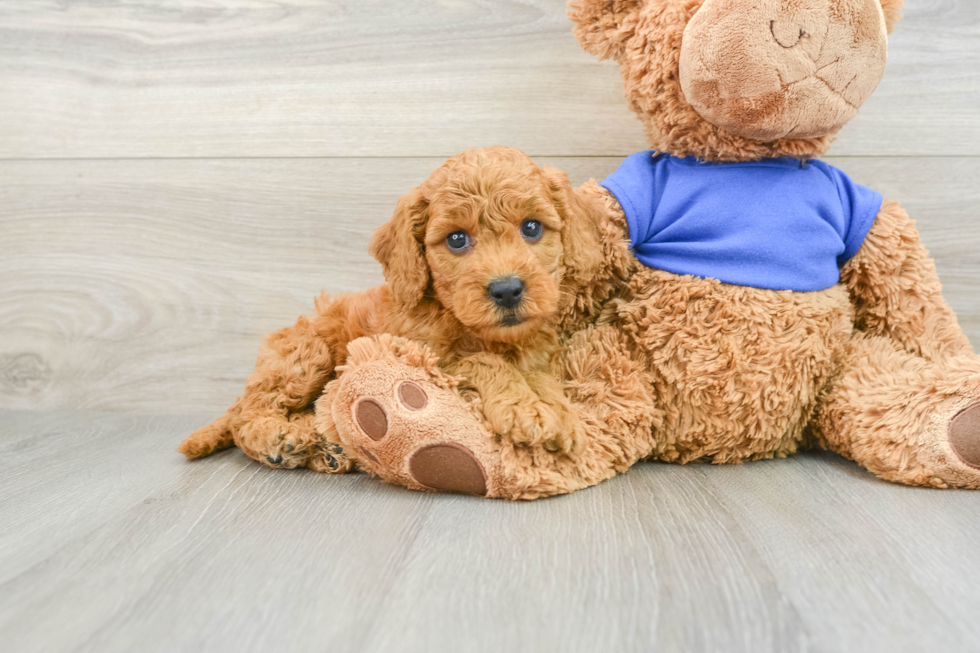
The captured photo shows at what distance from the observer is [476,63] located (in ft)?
4.80

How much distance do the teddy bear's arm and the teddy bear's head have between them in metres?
0.19

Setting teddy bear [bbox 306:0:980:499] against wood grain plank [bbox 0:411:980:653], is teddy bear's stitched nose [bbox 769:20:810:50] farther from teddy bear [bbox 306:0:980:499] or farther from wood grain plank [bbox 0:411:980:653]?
wood grain plank [bbox 0:411:980:653]

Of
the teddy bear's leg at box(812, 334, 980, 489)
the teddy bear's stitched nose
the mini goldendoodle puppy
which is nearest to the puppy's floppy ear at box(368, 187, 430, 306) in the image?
the mini goldendoodle puppy

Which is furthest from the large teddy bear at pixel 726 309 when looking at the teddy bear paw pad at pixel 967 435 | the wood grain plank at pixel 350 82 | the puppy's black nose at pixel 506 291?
the wood grain plank at pixel 350 82

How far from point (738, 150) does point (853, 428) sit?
494 millimetres

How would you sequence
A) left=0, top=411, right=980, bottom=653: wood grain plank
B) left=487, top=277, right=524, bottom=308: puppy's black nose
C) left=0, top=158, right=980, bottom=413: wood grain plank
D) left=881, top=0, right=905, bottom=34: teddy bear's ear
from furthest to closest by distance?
left=0, top=158, right=980, bottom=413: wood grain plank
left=881, top=0, right=905, bottom=34: teddy bear's ear
left=487, top=277, right=524, bottom=308: puppy's black nose
left=0, top=411, right=980, bottom=653: wood grain plank

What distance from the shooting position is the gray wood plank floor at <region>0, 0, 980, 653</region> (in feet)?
2.38

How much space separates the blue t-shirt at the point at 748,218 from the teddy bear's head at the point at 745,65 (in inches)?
1.5

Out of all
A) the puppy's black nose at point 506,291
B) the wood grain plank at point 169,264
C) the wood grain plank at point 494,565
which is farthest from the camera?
the wood grain plank at point 169,264

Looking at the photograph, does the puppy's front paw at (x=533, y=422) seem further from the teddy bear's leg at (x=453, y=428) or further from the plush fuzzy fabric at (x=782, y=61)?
the plush fuzzy fabric at (x=782, y=61)

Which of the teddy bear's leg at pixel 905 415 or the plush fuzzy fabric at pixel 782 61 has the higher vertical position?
the plush fuzzy fabric at pixel 782 61

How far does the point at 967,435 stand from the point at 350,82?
1344 millimetres

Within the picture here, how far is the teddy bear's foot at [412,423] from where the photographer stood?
3.22 ft

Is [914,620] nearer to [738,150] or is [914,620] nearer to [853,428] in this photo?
[853,428]
